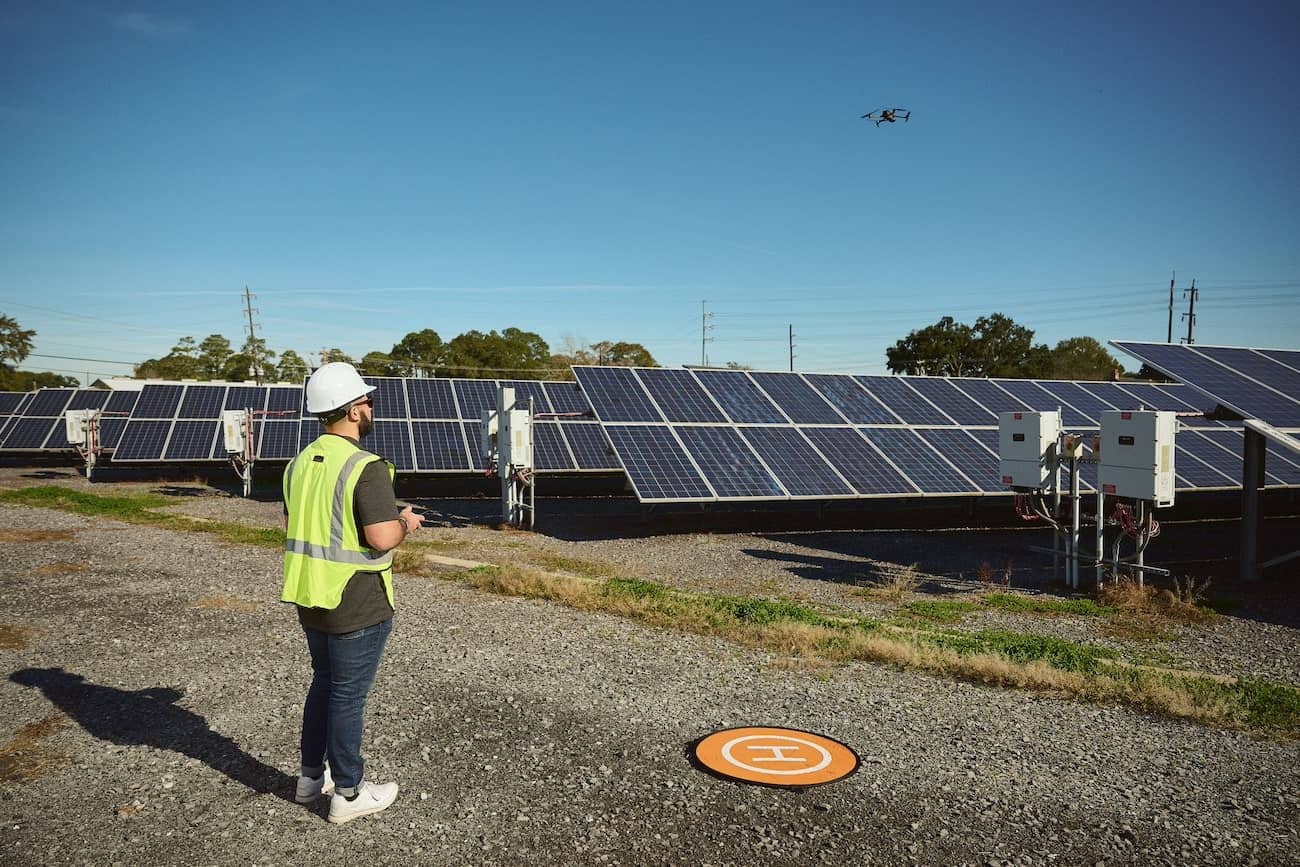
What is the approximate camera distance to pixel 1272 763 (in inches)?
242

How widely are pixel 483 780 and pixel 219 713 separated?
270 cm

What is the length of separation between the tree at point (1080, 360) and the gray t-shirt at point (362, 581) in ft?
264

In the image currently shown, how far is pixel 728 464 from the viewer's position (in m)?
17.3

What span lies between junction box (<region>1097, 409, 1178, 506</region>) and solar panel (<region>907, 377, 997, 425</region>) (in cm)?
851

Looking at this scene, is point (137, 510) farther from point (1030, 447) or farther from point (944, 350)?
point (944, 350)

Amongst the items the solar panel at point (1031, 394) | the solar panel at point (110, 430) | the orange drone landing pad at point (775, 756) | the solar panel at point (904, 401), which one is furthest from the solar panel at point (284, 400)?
the orange drone landing pad at point (775, 756)

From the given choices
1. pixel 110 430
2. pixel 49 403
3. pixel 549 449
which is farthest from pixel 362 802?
pixel 49 403

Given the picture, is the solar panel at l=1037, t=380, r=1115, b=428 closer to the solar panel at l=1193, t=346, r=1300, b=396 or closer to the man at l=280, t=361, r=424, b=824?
the solar panel at l=1193, t=346, r=1300, b=396

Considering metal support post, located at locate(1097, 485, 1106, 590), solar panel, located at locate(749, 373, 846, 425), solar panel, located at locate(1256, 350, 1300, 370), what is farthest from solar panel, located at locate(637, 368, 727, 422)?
solar panel, located at locate(1256, 350, 1300, 370)

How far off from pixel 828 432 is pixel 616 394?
16.4 feet

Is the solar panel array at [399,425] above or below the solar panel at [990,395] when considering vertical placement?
below

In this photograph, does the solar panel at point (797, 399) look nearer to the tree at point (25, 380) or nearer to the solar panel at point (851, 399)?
the solar panel at point (851, 399)

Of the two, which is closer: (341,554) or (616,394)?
(341,554)

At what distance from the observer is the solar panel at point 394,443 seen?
2297 cm
